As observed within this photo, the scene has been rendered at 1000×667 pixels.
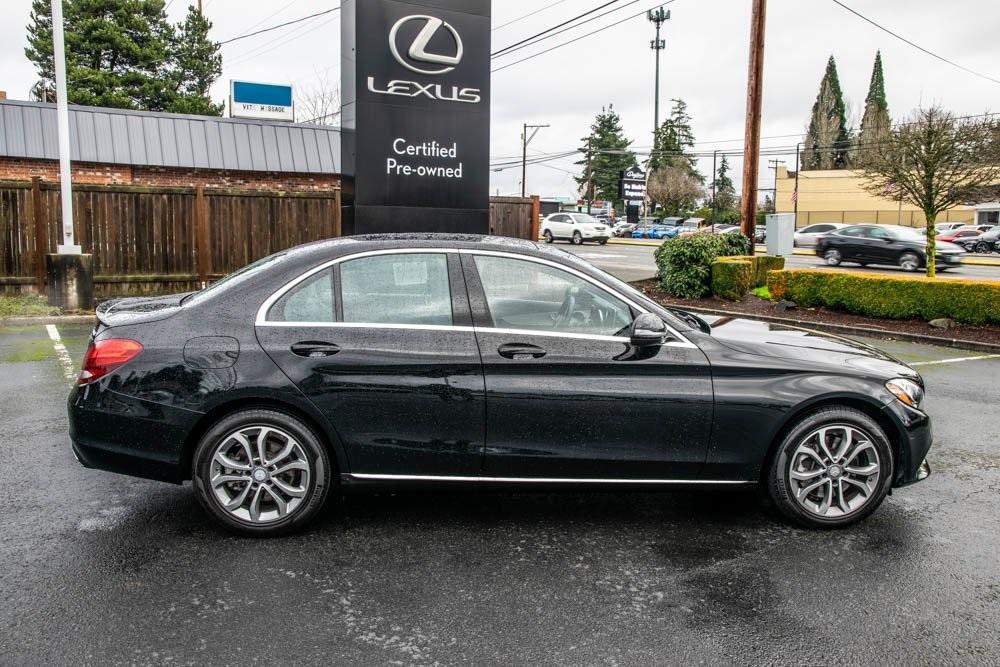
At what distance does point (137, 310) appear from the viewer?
4.66 m

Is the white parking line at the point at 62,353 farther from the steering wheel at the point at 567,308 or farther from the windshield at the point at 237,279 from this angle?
the steering wheel at the point at 567,308

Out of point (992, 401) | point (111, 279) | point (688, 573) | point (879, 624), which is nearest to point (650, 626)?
point (688, 573)

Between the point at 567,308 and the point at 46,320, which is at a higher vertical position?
the point at 567,308

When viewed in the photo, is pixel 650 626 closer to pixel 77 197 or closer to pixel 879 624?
pixel 879 624

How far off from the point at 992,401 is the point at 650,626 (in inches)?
248

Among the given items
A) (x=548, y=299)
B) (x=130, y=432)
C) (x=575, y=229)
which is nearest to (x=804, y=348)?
(x=548, y=299)

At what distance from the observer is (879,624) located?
11.5 ft

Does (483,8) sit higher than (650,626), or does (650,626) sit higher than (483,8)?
(483,8)

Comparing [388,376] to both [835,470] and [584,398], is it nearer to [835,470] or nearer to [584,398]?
[584,398]

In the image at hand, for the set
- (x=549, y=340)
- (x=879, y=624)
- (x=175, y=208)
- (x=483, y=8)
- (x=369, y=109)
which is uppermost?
(x=483, y=8)

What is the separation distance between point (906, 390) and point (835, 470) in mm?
602

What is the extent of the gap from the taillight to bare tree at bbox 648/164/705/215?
250 ft

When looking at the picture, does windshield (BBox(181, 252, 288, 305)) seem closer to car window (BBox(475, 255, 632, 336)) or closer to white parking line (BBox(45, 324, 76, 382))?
car window (BBox(475, 255, 632, 336))

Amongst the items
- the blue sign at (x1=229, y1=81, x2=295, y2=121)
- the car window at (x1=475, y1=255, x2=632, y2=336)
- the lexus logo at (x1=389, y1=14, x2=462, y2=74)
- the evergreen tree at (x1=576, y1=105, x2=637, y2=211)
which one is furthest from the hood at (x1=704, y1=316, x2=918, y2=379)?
the evergreen tree at (x1=576, y1=105, x2=637, y2=211)
